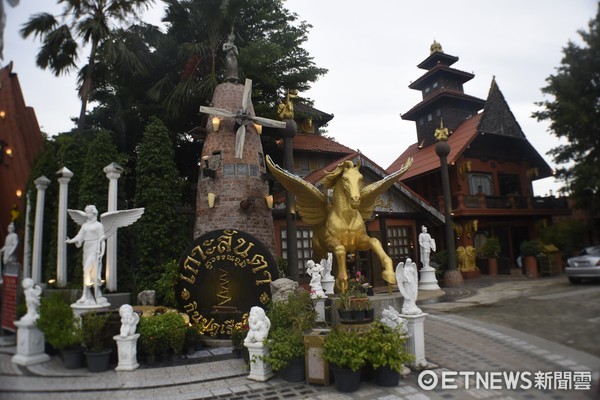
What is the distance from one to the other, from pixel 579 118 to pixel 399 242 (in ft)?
54.4

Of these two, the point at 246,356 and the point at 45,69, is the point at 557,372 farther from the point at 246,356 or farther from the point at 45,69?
the point at 246,356

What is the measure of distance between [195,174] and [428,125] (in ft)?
48.0

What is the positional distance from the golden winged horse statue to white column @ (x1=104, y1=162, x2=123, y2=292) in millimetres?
4719

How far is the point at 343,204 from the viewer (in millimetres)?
7129

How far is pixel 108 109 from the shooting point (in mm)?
14695

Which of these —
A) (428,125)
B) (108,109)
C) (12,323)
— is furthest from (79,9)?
(428,125)

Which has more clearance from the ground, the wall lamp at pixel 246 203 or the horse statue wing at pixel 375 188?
the wall lamp at pixel 246 203

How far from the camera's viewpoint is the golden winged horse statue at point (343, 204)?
265 inches

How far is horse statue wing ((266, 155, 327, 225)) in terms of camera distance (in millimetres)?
7125

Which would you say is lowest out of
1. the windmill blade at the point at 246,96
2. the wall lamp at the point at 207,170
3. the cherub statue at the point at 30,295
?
the cherub statue at the point at 30,295

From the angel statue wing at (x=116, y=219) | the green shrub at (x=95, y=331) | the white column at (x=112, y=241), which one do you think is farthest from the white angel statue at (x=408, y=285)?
the white column at (x=112, y=241)

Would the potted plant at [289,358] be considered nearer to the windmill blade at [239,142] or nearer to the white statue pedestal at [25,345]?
the white statue pedestal at [25,345]

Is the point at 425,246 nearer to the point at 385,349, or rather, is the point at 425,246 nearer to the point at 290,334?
the point at 290,334

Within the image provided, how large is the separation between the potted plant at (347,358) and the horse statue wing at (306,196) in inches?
117
